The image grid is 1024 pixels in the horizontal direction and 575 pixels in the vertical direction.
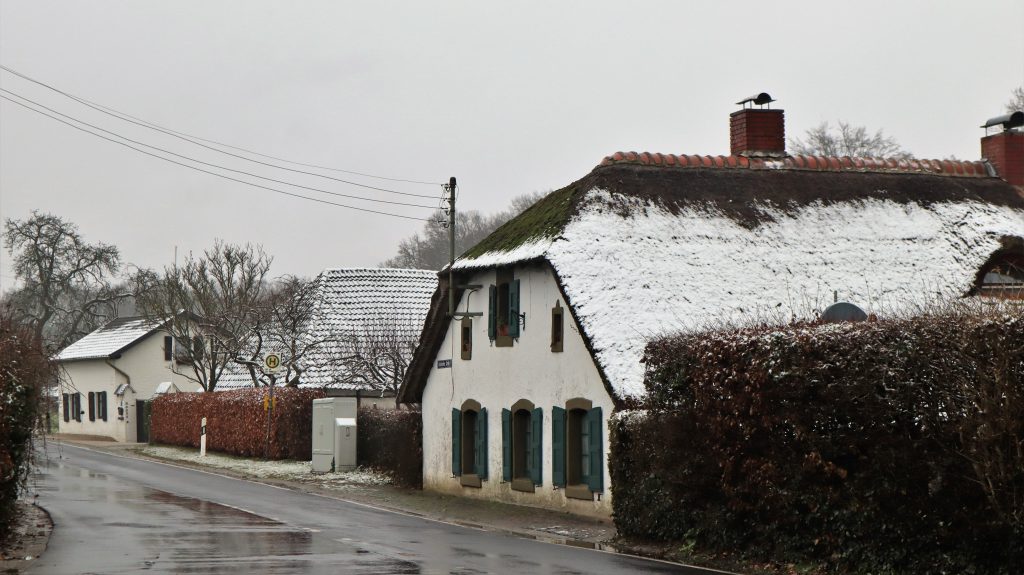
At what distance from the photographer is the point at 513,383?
26062mm

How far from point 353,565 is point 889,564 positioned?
568 cm

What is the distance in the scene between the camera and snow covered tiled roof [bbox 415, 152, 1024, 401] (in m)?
23.0

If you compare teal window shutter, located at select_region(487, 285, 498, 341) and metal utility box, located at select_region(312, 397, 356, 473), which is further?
metal utility box, located at select_region(312, 397, 356, 473)

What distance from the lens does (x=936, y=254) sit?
25.6 meters

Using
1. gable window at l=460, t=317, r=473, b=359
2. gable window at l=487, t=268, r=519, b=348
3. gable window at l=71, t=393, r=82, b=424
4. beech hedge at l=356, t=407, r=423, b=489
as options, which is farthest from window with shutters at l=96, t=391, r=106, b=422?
gable window at l=487, t=268, r=519, b=348

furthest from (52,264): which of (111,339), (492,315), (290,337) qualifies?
(492,315)

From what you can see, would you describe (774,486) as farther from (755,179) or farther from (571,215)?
(755,179)

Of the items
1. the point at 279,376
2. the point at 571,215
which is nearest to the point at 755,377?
the point at 571,215

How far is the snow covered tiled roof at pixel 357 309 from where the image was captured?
4200 cm

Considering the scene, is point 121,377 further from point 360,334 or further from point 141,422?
point 360,334

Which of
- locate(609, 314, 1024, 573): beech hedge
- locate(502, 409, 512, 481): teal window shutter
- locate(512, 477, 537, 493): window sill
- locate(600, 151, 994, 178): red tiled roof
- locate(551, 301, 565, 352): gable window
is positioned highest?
locate(600, 151, 994, 178): red tiled roof

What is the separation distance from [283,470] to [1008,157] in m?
19.7

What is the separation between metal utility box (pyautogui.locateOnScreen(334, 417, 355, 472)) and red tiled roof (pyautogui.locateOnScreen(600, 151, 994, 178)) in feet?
36.4

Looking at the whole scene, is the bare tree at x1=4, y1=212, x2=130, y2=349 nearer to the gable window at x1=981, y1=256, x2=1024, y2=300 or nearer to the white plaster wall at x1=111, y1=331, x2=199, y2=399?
the white plaster wall at x1=111, y1=331, x2=199, y2=399
